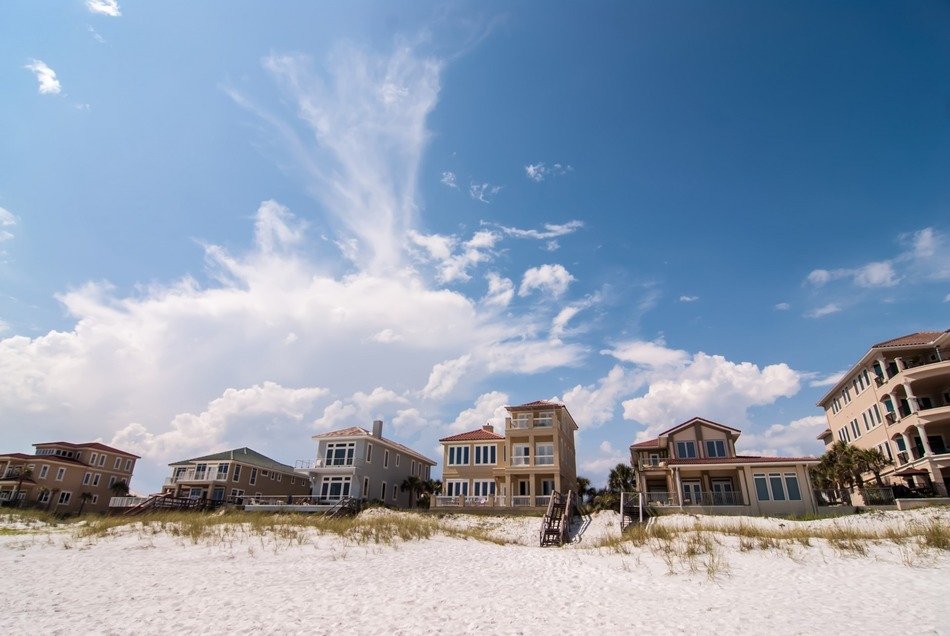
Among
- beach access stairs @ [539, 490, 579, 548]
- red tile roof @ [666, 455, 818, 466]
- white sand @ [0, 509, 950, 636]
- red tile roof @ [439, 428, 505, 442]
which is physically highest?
red tile roof @ [439, 428, 505, 442]

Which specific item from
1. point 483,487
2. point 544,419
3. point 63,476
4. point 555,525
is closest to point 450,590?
point 555,525

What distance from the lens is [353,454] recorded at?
4397 cm

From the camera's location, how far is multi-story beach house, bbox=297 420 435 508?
4325 cm

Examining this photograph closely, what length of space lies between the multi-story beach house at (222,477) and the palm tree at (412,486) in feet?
39.4

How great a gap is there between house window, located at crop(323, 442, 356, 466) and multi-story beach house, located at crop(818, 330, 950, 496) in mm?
38814

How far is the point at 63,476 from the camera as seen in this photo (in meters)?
55.2

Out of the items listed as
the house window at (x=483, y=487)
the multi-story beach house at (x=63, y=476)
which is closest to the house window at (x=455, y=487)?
the house window at (x=483, y=487)

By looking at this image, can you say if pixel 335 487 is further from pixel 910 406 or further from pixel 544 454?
pixel 910 406

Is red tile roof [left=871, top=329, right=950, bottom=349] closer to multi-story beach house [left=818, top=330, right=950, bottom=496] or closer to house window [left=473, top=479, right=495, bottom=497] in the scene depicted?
multi-story beach house [left=818, top=330, right=950, bottom=496]

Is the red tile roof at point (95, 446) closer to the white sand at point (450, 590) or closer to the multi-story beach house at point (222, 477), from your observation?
the multi-story beach house at point (222, 477)

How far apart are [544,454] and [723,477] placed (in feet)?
43.0

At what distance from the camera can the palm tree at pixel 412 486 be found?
49031mm

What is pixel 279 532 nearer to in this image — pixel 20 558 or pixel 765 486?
pixel 20 558

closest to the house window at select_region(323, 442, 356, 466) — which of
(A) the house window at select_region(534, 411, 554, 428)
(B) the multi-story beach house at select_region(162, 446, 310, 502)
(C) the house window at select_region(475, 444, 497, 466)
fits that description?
(B) the multi-story beach house at select_region(162, 446, 310, 502)
